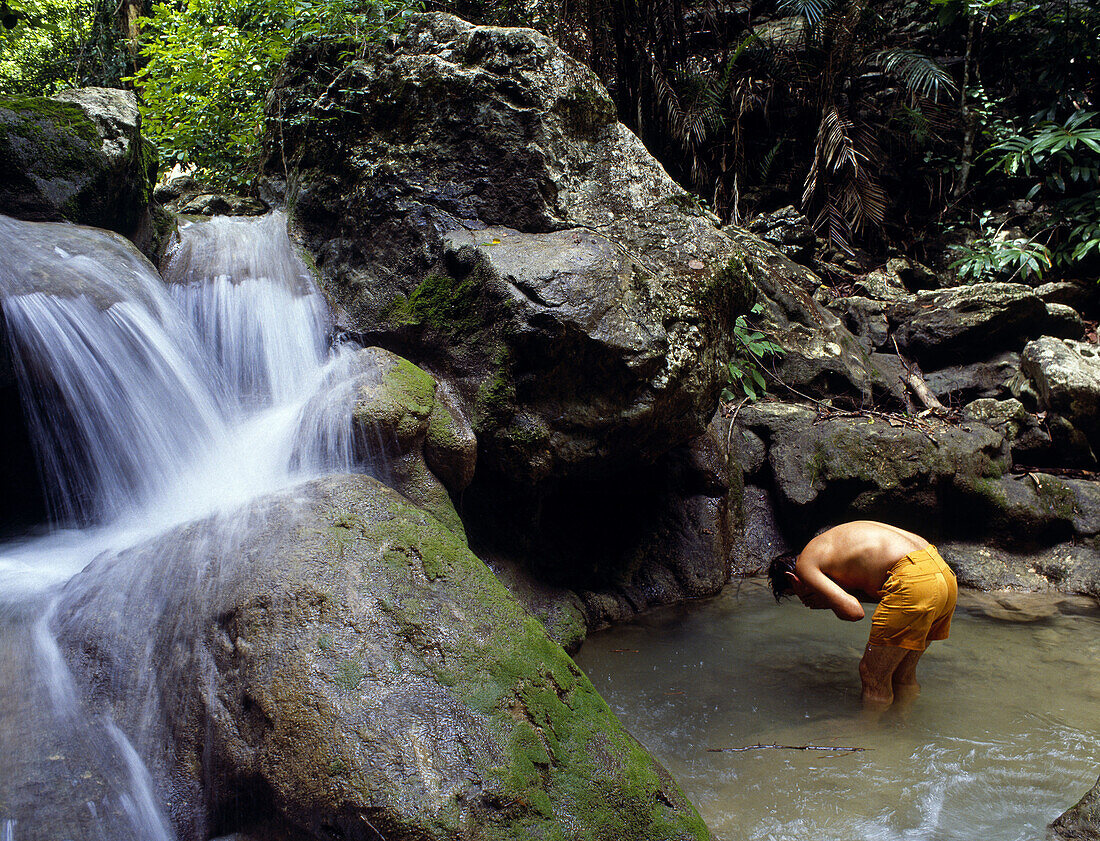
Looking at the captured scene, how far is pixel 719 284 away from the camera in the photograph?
4715 mm

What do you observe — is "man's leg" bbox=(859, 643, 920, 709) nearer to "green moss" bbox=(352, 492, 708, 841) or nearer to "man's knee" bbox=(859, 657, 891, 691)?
"man's knee" bbox=(859, 657, 891, 691)

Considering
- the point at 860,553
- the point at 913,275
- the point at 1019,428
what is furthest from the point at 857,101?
the point at 860,553

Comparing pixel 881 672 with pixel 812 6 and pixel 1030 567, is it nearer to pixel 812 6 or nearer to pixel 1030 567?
pixel 1030 567

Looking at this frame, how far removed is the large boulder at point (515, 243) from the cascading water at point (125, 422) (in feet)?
2.38

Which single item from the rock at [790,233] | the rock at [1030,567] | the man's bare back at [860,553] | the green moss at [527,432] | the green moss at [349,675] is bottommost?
the rock at [1030,567]

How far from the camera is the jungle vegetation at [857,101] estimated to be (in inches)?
337

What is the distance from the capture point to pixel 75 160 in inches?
154

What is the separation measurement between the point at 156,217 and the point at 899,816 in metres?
5.43

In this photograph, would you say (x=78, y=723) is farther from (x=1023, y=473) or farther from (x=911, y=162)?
(x=911, y=162)

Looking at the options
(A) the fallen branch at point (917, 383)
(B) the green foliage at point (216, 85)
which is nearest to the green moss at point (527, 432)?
(B) the green foliage at point (216, 85)

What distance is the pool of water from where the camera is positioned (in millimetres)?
2525

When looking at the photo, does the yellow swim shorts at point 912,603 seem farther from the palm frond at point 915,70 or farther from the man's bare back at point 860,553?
the palm frond at point 915,70

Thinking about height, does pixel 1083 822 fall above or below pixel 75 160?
below

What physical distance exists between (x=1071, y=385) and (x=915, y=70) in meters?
5.07
